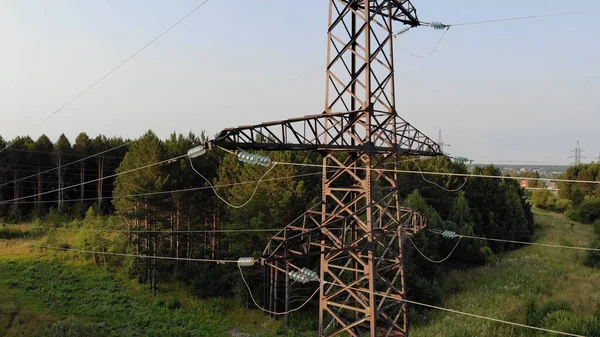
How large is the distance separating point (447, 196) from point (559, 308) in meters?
20.5

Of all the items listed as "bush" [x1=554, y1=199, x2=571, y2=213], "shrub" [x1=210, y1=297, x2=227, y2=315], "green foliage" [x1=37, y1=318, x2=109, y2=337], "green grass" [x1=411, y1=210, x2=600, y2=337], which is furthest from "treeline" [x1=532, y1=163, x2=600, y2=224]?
"green foliage" [x1=37, y1=318, x2=109, y2=337]

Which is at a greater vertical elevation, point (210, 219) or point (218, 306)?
point (210, 219)

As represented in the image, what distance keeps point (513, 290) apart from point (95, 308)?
78.5ft

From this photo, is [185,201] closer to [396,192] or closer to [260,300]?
[260,300]

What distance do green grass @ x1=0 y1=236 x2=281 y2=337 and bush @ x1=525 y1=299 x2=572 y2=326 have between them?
Answer: 40.7 ft

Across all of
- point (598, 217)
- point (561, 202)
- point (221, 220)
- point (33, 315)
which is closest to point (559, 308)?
point (221, 220)

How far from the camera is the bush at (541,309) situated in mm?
17344

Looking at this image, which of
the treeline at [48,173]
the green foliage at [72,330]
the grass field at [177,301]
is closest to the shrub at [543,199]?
the grass field at [177,301]

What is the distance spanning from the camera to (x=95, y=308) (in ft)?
72.4

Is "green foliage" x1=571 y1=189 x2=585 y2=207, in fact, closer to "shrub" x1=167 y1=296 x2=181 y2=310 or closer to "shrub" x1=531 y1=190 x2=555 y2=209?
"shrub" x1=531 y1=190 x2=555 y2=209

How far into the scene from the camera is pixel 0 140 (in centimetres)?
4006

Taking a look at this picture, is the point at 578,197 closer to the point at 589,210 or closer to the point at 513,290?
the point at 589,210

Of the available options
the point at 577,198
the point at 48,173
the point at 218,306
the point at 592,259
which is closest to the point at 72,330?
the point at 218,306

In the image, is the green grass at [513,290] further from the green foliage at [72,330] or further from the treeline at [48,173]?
the treeline at [48,173]
